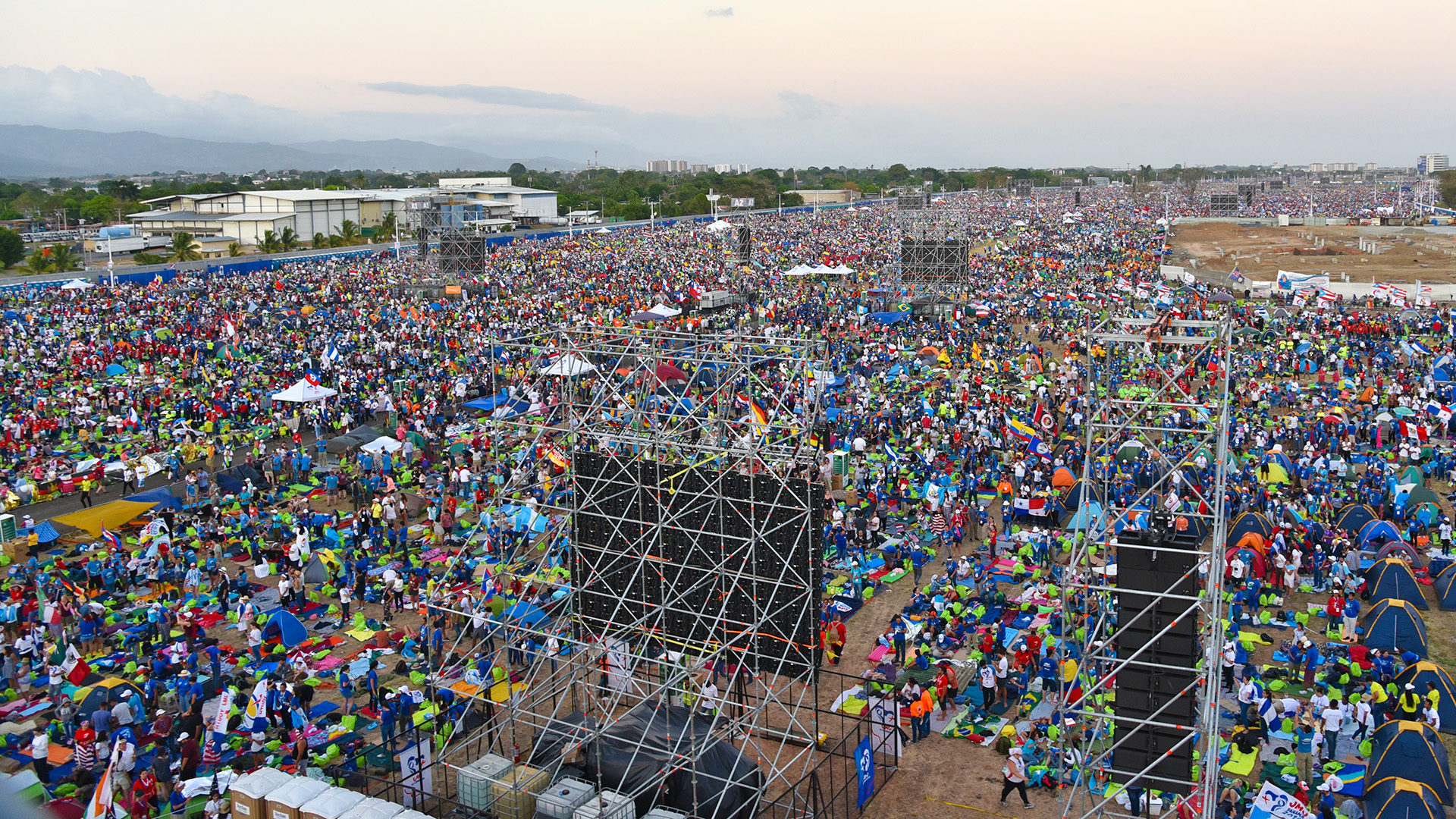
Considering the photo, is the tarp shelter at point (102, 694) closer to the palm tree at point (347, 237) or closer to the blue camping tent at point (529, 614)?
the blue camping tent at point (529, 614)

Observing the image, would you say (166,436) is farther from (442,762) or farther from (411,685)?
(442,762)

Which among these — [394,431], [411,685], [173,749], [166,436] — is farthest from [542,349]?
[166,436]

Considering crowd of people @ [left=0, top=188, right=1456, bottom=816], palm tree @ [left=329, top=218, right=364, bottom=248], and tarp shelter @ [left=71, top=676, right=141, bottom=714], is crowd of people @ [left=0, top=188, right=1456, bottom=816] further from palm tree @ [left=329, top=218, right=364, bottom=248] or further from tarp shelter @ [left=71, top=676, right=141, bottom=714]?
palm tree @ [left=329, top=218, right=364, bottom=248]

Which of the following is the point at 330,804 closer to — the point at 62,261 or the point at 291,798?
the point at 291,798

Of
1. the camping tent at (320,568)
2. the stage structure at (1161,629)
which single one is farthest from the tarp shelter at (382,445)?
the stage structure at (1161,629)

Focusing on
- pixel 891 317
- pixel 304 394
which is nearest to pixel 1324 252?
pixel 891 317

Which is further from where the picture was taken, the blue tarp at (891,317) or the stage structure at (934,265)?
the stage structure at (934,265)
